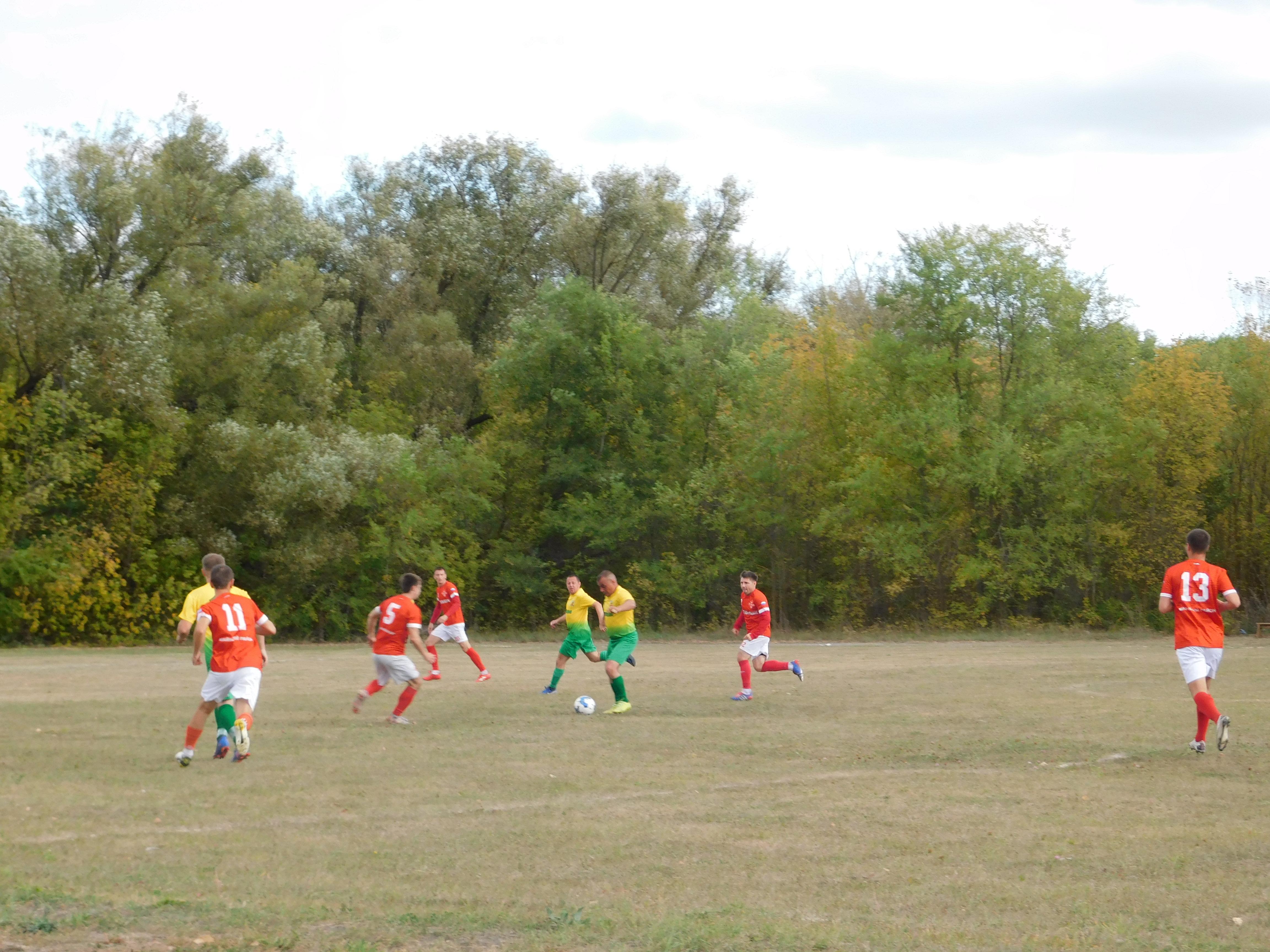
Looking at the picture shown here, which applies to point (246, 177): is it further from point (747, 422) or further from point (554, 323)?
point (747, 422)

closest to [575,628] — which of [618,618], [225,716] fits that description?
[618,618]

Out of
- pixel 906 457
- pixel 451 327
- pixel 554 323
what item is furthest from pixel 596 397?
pixel 906 457

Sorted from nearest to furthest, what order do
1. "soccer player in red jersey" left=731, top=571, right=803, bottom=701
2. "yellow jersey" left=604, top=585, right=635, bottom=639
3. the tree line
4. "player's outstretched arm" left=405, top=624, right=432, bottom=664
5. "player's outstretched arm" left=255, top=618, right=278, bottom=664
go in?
"player's outstretched arm" left=255, top=618, right=278, bottom=664 → "player's outstretched arm" left=405, top=624, right=432, bottom=664 → "yellow jersey" left=604, top=585, right=635, bottom=639 → "soccer player in red jersey" left=731, top=571, right=803, bottom=701 → the tree line

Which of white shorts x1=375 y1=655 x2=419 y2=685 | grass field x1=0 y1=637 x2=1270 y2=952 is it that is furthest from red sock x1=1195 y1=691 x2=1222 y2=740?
white shorts x1=375 y1=655 x2=419 y2=685

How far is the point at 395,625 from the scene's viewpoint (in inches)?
617

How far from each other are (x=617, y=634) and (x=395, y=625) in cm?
297

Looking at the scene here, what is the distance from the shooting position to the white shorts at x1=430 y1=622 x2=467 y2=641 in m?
22.5

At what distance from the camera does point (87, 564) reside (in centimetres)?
3850

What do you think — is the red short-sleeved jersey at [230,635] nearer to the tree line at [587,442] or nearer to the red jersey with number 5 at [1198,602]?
the red jersey with number 5 at [1198,602]

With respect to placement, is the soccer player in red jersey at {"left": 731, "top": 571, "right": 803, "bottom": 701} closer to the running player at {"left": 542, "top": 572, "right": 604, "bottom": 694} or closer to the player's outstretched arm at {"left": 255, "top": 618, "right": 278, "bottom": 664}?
the running player at {"left": 542, "top": 572, "right": 604, "bottom": 694}

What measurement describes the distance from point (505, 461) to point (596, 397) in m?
3.82

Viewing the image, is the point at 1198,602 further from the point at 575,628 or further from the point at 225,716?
the point at 225,716

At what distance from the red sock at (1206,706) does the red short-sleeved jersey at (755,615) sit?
21.5 ft

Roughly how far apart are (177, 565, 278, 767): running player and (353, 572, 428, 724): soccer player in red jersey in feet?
10.3
